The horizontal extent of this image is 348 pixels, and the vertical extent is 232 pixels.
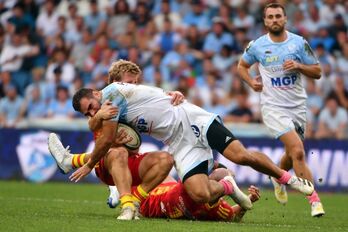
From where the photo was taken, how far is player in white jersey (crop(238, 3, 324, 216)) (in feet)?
40.6

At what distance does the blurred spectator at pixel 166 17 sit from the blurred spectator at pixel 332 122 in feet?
14.4

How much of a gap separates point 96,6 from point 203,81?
3.87m

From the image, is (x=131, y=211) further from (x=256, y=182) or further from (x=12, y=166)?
(x=12, y=166)

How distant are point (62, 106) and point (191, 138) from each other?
986 cm

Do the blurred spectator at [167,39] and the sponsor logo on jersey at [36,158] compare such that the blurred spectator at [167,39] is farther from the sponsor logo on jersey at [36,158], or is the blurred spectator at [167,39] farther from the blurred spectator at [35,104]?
the sponsor logo on jersey at [36,158]

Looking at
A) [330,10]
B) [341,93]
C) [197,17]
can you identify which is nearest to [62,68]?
[197,17]

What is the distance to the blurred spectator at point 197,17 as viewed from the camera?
71.2 ft

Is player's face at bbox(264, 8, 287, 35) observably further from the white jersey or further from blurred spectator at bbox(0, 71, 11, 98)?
blurred spectator at bbox(0, 71, 11, 98)

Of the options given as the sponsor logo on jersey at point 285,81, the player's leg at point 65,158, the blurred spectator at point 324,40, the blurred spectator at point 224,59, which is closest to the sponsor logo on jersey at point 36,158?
the blurred spectator at point 224,59

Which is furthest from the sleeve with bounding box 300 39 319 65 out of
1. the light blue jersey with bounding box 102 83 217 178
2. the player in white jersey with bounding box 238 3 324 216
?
the light blue jersey with bounding box 102 83 217 178

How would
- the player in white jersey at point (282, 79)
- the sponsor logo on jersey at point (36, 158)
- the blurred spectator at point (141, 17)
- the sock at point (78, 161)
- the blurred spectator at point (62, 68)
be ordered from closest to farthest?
1. the sock at point (78, 161)
2. the player in white jersey at point (282, 79)
3. the sponsor logo on jersey at point (36, 158)
4. the blurred spectator at point (62, 68)
5. the blurred spectator at point (141, 17)

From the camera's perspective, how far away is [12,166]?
19.1 m

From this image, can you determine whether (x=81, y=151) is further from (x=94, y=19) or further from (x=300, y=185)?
(x=300, y=185)

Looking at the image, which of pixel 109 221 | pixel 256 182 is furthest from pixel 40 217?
pixel 256 182
